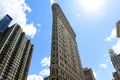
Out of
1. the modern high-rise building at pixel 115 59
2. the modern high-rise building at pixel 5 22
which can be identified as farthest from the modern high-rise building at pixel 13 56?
the modern high-rise building at pixel 115 59

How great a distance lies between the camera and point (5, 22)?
5782 inches

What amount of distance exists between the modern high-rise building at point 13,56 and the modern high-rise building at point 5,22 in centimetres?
1940

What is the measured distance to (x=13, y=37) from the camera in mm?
112125

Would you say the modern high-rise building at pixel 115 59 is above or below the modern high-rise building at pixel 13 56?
above

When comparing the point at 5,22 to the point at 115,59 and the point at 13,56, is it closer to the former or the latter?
the point at 13,56

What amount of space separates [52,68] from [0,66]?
5294 centimetres

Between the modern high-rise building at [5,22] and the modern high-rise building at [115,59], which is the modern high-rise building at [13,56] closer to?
the modern high-rise building at [5,22]

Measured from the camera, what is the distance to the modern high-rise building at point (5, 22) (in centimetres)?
13777

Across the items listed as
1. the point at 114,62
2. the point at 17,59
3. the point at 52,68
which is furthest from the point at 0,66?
the point at 114,62

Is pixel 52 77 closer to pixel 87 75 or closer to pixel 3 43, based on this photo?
pixel 3 43

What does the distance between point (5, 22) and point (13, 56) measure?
209 feet

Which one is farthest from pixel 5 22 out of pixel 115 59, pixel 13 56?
pixel 115 59

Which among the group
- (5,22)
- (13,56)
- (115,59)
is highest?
(5,22)

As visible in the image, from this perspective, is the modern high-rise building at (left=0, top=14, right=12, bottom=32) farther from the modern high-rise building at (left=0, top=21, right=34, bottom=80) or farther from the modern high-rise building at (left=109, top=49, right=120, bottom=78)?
the modern high-rise building at (left=109, top=49, right=120, bottom=78)
